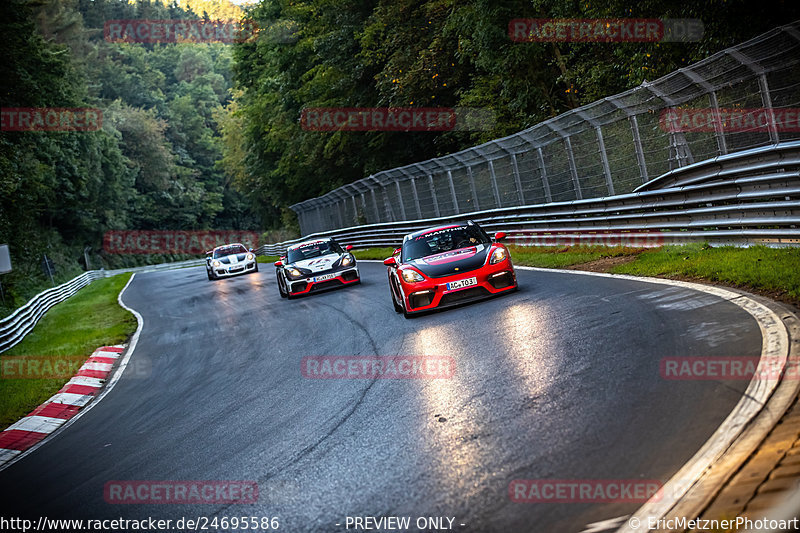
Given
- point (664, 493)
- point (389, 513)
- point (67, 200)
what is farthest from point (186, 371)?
point (67, 200)

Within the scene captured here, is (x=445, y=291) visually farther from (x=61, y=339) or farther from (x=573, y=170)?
(x=61, y=339)

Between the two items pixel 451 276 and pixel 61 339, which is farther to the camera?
pixel 61 339

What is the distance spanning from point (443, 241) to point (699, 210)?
4150mm

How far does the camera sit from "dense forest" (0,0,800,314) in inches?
858

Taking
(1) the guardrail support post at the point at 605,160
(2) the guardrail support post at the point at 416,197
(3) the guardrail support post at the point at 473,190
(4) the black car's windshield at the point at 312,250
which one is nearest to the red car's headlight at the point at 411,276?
(1) the guardrail support post at the point at 605,160

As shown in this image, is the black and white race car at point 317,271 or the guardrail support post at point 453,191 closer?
the black and white race car at point 317,271

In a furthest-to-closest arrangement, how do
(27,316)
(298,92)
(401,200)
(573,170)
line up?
(298,92) < (401,200) < (27,316) < (573,170)

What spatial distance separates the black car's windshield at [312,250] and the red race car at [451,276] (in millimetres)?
6707

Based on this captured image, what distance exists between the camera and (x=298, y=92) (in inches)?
1524

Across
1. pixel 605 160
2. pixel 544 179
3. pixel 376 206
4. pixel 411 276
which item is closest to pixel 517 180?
pixel 544 179

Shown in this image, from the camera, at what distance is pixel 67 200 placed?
58375 mm

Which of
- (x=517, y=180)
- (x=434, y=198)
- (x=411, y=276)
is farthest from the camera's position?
(x=434, y=198)

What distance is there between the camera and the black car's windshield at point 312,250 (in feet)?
59.8

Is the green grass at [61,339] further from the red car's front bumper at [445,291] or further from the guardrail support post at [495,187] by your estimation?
the guardrail support post at [495,187]
